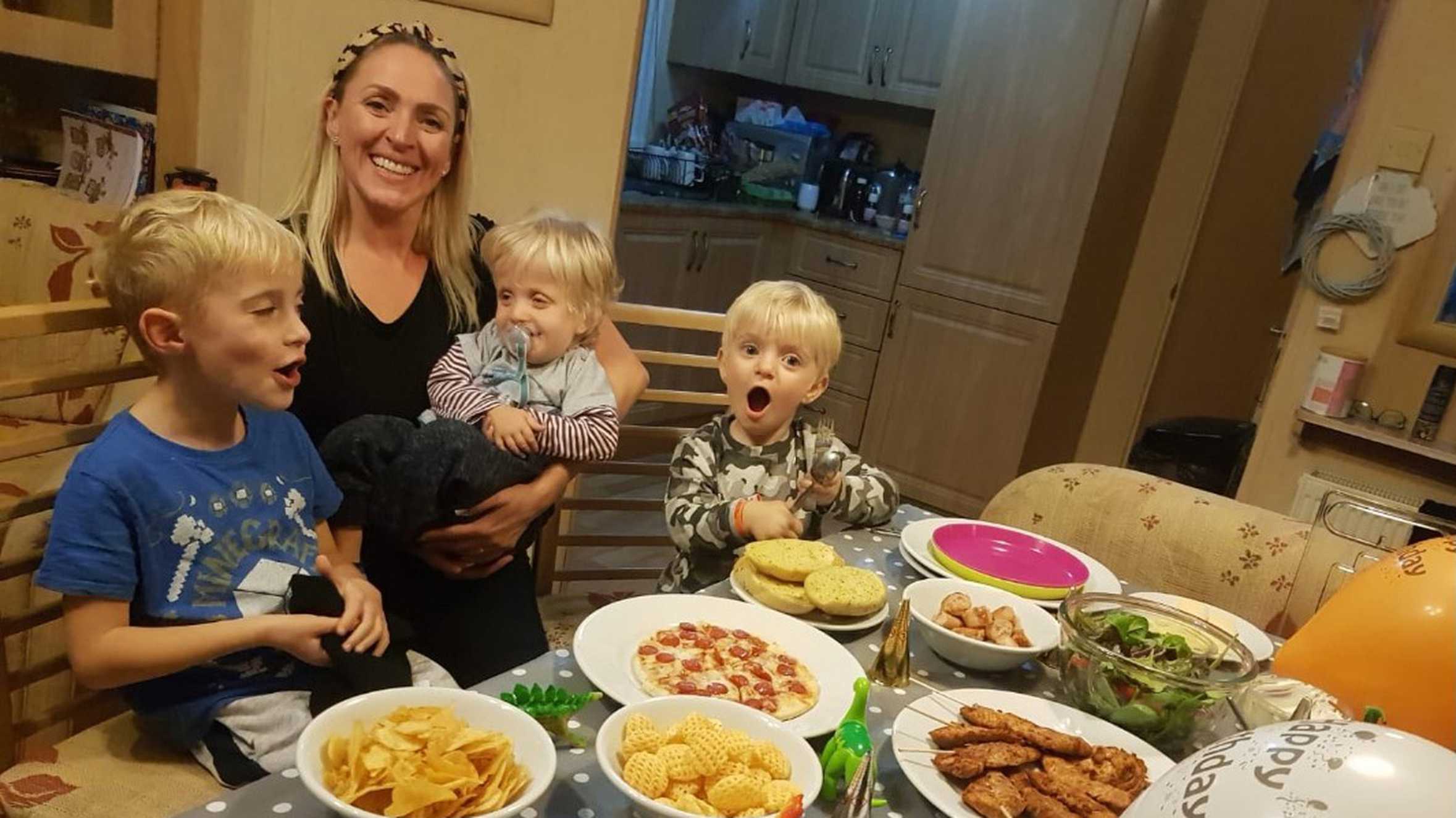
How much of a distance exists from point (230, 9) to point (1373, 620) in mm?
2110

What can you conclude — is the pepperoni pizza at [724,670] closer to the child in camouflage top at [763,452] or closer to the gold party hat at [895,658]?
the gold party hat at [895,658]

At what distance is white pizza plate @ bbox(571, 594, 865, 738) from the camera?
97 centimetres

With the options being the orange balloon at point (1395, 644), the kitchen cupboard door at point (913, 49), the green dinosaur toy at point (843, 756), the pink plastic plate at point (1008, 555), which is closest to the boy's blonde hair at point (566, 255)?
the pink plastic plate at point (1008, 555)

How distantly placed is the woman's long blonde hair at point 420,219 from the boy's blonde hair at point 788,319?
47 cm

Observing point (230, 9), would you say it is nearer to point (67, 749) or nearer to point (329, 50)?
point (329, 50)

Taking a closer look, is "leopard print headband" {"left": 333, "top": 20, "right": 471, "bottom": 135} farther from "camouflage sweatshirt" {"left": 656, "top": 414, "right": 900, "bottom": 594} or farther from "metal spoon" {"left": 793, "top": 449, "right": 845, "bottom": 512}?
"metal spoon" {"left": 793, "top": 449, "right": 845, "bottom": 512}

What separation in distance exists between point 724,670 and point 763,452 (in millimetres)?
610

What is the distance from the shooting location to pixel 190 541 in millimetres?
1125

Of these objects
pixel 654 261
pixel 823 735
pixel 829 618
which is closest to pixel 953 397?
pixel 654 261

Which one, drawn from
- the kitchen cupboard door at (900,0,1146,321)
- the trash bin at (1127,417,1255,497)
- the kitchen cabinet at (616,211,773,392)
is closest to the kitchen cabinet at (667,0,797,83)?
the kitchen cabinet at (616,211,773,392)

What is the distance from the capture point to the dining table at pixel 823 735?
2.56 ft

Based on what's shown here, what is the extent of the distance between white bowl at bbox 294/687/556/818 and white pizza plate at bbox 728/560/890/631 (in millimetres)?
372

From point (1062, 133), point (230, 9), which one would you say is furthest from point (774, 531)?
point (1062, 133)

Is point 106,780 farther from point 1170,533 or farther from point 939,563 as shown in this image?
point 1170,533
